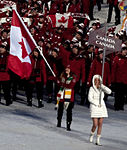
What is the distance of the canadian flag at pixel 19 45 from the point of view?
16125mm

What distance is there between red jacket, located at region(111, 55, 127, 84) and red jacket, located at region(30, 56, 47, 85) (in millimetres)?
2006

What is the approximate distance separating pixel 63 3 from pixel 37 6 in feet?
3.76

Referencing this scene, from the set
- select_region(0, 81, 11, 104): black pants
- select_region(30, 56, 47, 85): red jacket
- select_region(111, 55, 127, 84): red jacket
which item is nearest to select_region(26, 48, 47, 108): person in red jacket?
select_region(30, 56, 47, 85): red jacket

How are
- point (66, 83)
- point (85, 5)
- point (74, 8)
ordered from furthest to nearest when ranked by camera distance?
point (85, 5), point (74, 8), point (66, 83)

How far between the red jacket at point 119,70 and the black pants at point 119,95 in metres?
0.14

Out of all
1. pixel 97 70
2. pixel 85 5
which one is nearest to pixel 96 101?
pixel 97 70

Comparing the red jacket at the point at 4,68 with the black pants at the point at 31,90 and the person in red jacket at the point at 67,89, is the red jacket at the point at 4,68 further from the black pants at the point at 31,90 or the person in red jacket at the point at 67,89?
the person in red jacket at the point at 67,89

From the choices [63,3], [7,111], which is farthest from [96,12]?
[7,111]

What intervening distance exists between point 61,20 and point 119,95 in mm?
7672

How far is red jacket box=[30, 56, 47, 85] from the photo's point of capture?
18.0 metres

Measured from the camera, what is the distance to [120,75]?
18422 millimetres

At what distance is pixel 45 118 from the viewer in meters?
15.6

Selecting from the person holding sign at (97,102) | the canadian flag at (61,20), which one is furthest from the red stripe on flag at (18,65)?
the canadian flag at (61,20)

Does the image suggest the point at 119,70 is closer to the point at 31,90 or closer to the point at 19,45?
the point at 31,90
